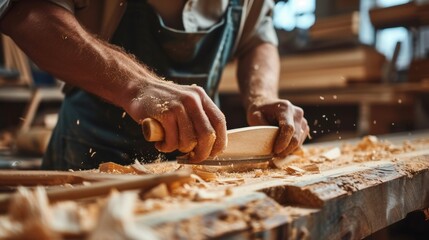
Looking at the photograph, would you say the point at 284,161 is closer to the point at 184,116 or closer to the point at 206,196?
the point at 184,116

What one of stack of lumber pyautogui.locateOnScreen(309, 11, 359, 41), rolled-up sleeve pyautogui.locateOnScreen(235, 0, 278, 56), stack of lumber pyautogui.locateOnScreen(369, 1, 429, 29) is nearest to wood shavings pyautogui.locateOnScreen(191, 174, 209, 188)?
rolled-up sleeve pyautogui.locateOnScreen(235, 0, 278, 56)

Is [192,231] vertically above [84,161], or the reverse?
[192,231]

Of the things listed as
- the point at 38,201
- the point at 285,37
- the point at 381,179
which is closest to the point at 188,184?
the point at 38,201

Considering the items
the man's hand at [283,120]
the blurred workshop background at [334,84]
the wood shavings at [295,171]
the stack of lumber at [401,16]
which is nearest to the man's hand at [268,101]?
the man's hand at [283,120]

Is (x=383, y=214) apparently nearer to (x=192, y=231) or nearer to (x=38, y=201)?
(x=192, y=231)

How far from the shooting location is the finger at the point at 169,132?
1.15m

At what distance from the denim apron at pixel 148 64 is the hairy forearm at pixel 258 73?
0.72 ft

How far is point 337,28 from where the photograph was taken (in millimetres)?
5285

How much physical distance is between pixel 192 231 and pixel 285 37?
18.0ft

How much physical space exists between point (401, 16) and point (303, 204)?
153 inches

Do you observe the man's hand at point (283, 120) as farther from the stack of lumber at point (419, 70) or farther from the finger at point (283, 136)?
the stack of lumber at point (419, 70)

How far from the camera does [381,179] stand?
1.20 meters

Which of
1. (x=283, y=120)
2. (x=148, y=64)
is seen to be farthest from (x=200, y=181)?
(x=148, y=64)

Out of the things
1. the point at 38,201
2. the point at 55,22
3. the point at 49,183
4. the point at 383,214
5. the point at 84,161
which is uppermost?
the point at 55,22
